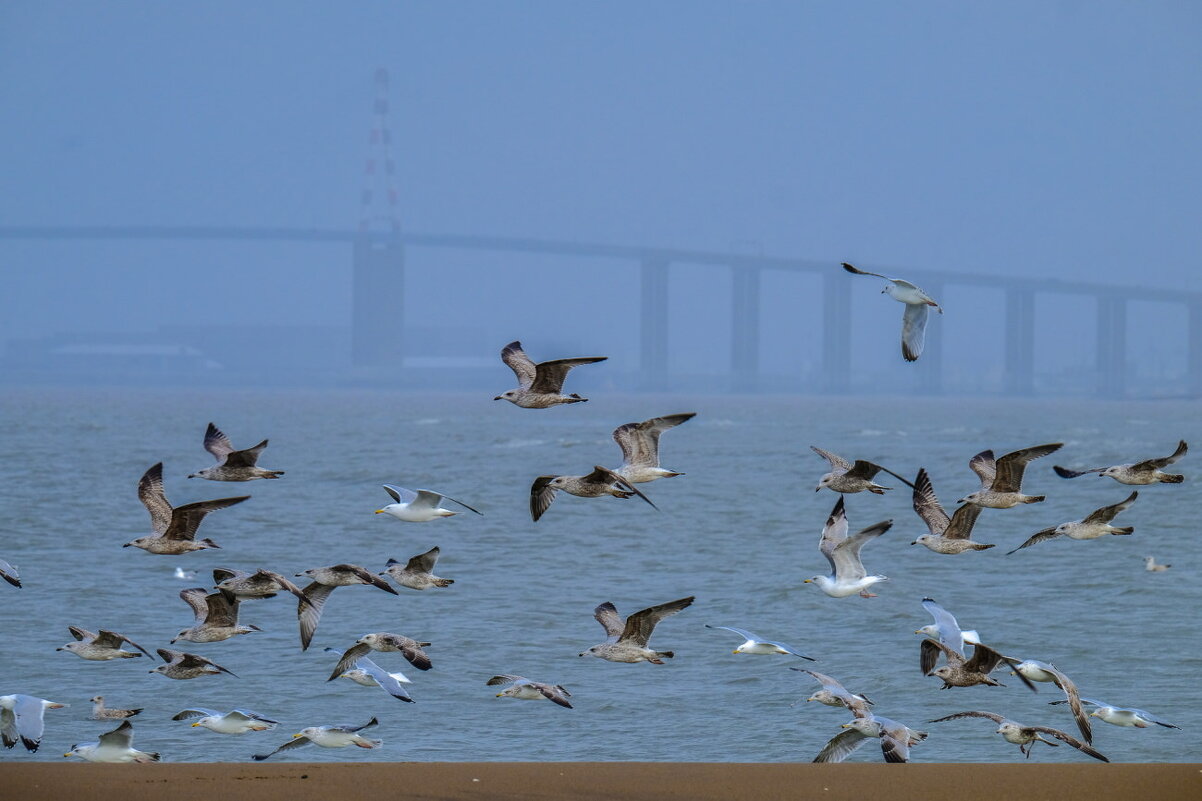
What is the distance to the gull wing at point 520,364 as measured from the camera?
12.1 m

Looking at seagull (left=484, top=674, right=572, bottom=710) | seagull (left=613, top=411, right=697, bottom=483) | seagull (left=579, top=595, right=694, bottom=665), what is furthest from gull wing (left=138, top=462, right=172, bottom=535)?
seagull (left=613, top=411, right=697, bottom=483)

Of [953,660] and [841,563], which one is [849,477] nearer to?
[841,563]

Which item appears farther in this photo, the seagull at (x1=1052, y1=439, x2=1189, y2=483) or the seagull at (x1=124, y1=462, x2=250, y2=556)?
the seagull at (x1=124, y1=462, x2=250, y2=556)

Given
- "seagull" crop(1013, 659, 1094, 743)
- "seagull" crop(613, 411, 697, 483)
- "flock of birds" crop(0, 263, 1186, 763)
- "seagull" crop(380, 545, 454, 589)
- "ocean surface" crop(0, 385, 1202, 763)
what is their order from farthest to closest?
"ocean surface" crop(0, 385, 1202, 763), "seagull" crop(380, 545, 454, 589), "seagull" crop(613, 411, 697, 483), "flock of birds" crop(0, 263, 1186, 763), "seagull" crop(1013, 659, 1094, 743)

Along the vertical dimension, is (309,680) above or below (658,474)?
below

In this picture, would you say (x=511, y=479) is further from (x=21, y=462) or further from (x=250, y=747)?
(x=250, y=747)

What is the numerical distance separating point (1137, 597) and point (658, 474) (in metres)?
15.6

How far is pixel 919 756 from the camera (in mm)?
14125

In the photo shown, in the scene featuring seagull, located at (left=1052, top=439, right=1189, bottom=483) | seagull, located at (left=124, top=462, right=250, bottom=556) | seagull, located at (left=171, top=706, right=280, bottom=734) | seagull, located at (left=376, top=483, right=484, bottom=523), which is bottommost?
seagull, located at (left=171, top=706, right=280, bottom=734)

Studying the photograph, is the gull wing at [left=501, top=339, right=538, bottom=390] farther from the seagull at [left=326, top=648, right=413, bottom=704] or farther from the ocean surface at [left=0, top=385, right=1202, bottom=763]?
the ocean surface at [left=0, top=385, right=1202, bottom=763]

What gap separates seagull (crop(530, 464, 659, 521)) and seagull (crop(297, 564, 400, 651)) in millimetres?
1187

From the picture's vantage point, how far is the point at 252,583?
1157 cm

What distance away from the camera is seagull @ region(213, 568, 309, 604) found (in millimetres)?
11344

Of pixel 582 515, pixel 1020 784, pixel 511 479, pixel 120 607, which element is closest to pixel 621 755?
pixel 1020 784
